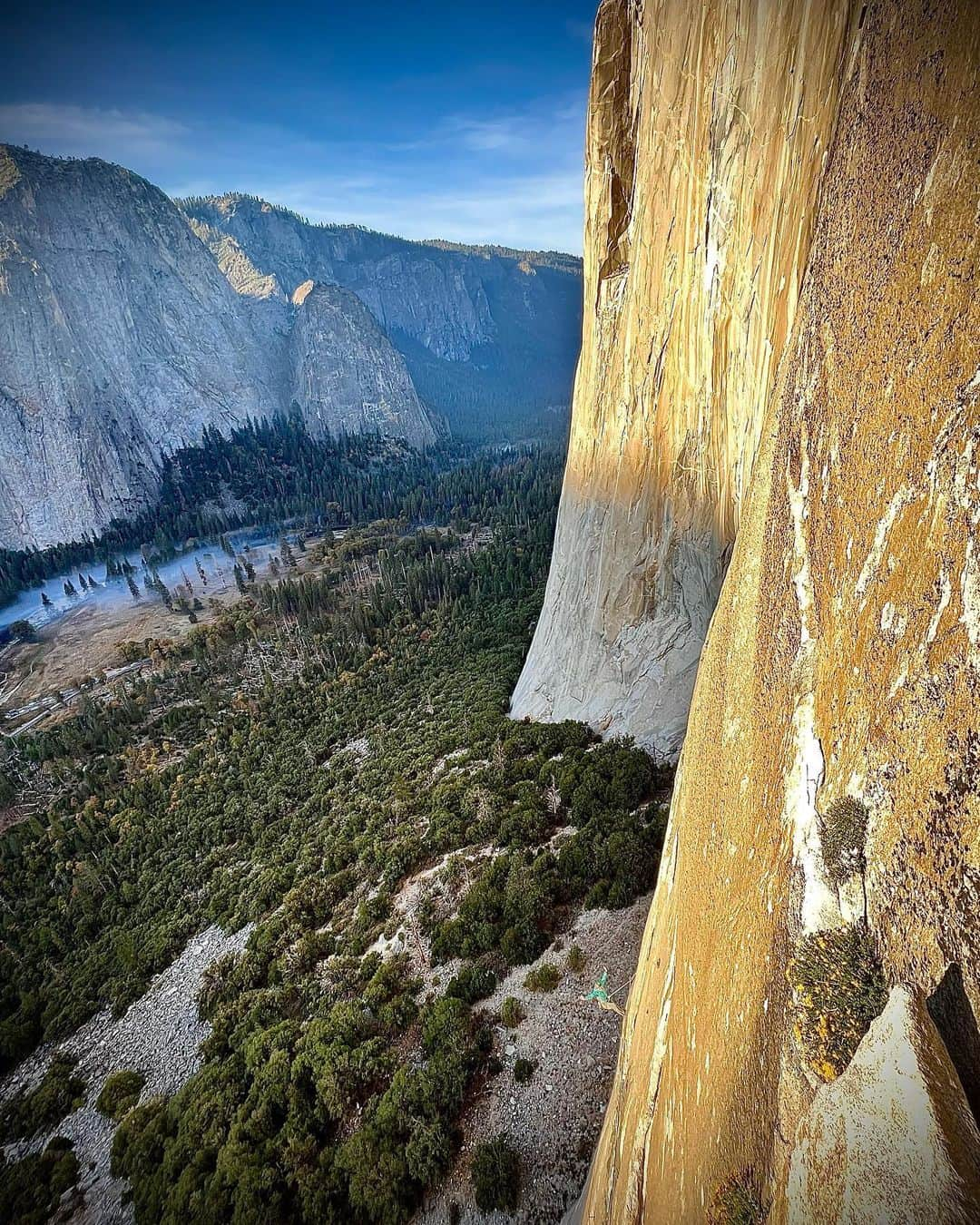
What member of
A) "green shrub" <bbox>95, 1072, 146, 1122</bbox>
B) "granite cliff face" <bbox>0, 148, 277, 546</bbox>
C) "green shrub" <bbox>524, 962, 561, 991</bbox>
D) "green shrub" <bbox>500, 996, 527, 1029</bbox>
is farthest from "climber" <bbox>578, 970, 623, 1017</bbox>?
"granite cliff face" <bbox>0, 148, 277, 546</bbox>

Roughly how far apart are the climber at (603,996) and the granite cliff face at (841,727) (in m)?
3.33

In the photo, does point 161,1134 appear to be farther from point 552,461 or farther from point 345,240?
point 345,240

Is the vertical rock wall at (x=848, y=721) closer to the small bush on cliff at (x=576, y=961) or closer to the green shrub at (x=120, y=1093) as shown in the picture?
the small bush on cliff at (x=576, y=961)

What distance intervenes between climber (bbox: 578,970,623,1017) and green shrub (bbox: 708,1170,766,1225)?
711cm

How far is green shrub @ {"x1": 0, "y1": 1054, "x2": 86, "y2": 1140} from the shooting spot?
1454 centimetres

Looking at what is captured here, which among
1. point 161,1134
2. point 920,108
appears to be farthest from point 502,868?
point 920,108

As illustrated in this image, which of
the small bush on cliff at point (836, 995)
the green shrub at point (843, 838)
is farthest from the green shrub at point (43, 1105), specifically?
the green shrub at point (843, 838)

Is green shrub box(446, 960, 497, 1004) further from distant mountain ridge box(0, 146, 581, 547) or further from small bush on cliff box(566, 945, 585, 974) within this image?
distant mountain ridge box(0, 146, 581, 547)

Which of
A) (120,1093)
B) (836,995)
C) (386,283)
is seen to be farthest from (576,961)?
(386,283)

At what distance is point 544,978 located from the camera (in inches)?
407

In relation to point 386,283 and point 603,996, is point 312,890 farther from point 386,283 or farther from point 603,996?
point 386,283

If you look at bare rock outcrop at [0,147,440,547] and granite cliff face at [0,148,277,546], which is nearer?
granite cliff face at [0,148,277,546]

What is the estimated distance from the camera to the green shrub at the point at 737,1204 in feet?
9.89

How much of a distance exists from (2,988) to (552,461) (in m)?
99.3
